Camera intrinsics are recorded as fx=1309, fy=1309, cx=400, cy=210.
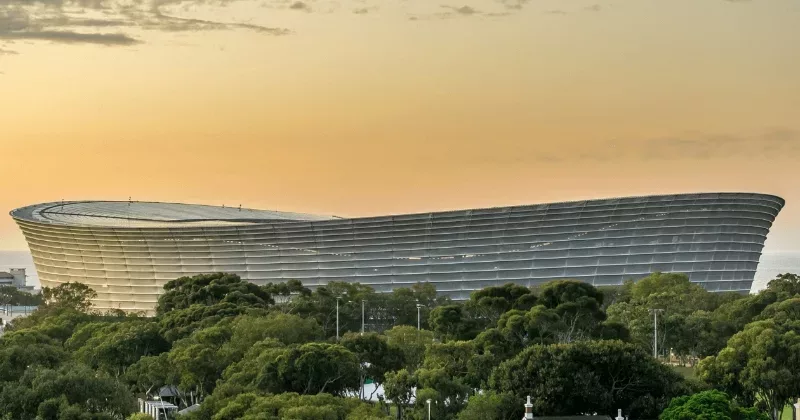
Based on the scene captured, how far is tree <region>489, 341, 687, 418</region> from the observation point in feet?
190

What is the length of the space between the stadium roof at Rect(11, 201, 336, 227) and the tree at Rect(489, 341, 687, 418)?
342 ft

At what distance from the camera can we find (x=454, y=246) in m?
144

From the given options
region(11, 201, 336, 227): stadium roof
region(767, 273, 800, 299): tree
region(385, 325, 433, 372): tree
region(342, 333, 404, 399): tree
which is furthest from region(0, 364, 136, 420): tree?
region(11, 201, 336, 227): stadium roof

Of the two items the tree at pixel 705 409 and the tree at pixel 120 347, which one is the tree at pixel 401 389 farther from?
the tree at pixel 120 347

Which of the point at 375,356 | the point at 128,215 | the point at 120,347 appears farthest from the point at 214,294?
the point at 128,215

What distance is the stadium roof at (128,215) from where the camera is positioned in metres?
171

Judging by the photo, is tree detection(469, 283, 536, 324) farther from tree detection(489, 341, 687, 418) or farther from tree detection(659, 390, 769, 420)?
tree detection(659, 390, 769, 420)

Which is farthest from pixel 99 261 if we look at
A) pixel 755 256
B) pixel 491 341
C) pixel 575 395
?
pixel 575 395

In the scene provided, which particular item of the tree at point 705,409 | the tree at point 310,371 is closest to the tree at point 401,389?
the tree at point 310,371

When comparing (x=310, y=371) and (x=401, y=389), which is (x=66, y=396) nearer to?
(x=310, y=371)

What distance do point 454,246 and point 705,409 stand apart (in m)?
→ 90.7

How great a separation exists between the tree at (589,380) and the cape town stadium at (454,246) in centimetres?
7583

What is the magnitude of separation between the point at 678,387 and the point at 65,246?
12474cm

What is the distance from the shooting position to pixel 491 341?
244 feet
